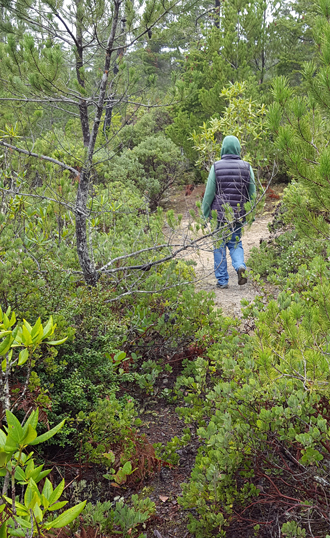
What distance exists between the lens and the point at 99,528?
1.65m

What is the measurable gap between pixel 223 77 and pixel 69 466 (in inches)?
407

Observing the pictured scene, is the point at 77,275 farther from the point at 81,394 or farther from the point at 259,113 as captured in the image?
the point at 259,113

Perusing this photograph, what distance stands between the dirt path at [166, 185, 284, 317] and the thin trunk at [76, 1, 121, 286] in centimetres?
84

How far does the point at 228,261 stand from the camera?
6.54 m

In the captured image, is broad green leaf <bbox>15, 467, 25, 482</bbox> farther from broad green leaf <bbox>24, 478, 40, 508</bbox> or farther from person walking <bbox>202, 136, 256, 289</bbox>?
person walking <bbox>202, 136, 256, 289</bbox>

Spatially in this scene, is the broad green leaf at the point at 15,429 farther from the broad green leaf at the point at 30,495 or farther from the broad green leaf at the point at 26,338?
the broad green leaf at the point at 26,338

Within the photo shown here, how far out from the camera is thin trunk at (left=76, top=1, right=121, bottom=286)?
2627 millimetres

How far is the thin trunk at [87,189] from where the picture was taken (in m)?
2.63

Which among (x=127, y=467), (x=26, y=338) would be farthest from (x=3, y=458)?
(x=127, y=467)

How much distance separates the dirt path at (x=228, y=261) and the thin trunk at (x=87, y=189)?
32.9 inches

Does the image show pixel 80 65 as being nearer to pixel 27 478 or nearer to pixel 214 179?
pixel 214 179

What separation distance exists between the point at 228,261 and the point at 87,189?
4072 millimetres

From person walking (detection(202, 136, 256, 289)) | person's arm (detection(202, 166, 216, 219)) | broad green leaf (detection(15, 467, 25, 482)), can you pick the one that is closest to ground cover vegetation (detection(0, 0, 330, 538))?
broad green leaf (detection(15, 467, 25, 482))

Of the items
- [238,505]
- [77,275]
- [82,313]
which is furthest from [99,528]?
[77,275]
